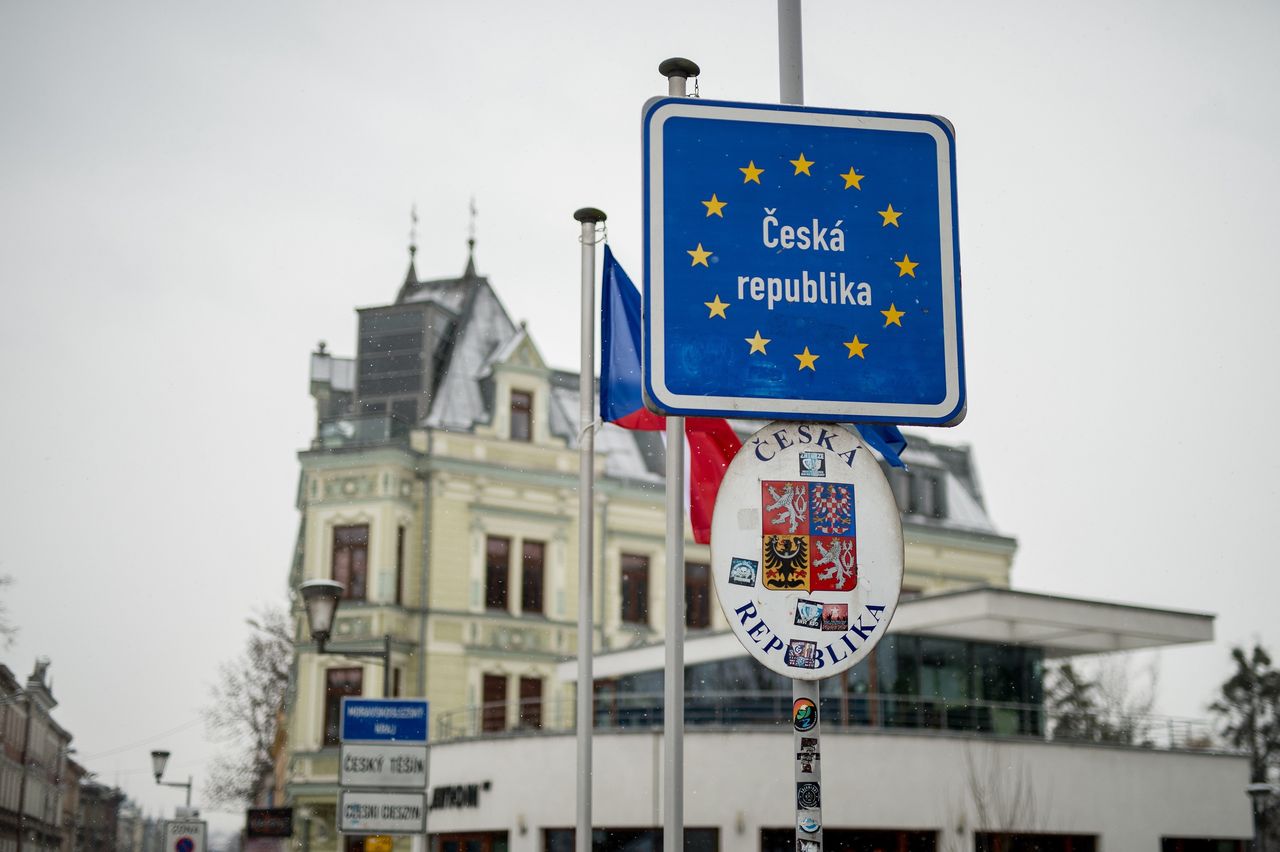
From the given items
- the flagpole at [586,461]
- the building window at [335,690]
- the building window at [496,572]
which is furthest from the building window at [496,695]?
the flagpole at [586,461]

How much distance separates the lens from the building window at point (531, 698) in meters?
38.3

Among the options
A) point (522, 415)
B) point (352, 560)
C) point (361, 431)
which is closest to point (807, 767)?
point (352, 560)

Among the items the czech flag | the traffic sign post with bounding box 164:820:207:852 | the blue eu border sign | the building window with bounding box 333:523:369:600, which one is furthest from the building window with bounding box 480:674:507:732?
the blue eu border sign

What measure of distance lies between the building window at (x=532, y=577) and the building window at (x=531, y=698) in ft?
5.89

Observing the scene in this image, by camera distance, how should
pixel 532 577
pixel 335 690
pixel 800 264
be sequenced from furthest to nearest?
pixel 532 577 → pixel 335 690 → pixel 800 264

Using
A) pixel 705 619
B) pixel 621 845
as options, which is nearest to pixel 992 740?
pixel 621 845

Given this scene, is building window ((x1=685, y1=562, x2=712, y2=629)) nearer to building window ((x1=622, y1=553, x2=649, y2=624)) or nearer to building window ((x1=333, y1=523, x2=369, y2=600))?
building window ((x1=622, y1=553, x2=649, y2=624))

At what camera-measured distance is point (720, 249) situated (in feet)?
16.0

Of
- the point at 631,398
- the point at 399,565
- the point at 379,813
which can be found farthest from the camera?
the point at 399,565

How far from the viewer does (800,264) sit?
16.1 ft

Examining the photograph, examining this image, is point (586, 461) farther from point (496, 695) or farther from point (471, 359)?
point (471, 359)

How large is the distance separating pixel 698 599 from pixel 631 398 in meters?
30.6

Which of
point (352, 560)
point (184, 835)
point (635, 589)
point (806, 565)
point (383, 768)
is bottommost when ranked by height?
point (184, 835)

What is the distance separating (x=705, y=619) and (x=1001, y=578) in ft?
34.9
